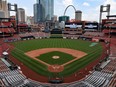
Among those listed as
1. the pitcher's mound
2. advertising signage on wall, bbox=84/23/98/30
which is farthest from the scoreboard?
the pitcher's mound

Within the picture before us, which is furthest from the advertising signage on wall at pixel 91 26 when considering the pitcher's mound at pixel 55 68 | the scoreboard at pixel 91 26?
the pitcher's mound at pixel 55 68

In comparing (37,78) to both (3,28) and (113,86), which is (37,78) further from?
(3,28)

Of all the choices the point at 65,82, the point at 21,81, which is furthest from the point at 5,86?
the point at 65,82

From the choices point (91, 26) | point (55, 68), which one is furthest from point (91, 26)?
point (55, 68)

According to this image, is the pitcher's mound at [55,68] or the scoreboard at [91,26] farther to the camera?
the scoreboard at [91,26]

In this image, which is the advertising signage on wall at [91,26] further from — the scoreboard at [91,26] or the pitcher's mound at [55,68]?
the pitcher's mound at [55,68]

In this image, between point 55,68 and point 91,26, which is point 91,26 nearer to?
point 91,26

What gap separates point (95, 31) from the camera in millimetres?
95500

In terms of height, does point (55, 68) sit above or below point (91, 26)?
below

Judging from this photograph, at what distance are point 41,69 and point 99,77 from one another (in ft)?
43.7

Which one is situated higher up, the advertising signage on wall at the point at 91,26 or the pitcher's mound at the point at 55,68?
the advertising signage on wall at the point at 91,26

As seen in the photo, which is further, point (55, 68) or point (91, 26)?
point (91, 26)

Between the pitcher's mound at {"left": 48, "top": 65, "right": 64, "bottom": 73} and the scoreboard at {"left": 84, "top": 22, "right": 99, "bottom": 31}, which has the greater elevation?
the scoreboard at {"left": 84, "top": 22, "right": 99, "bottom": 31}

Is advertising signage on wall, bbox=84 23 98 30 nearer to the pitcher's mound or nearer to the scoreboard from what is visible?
the scoreboard
